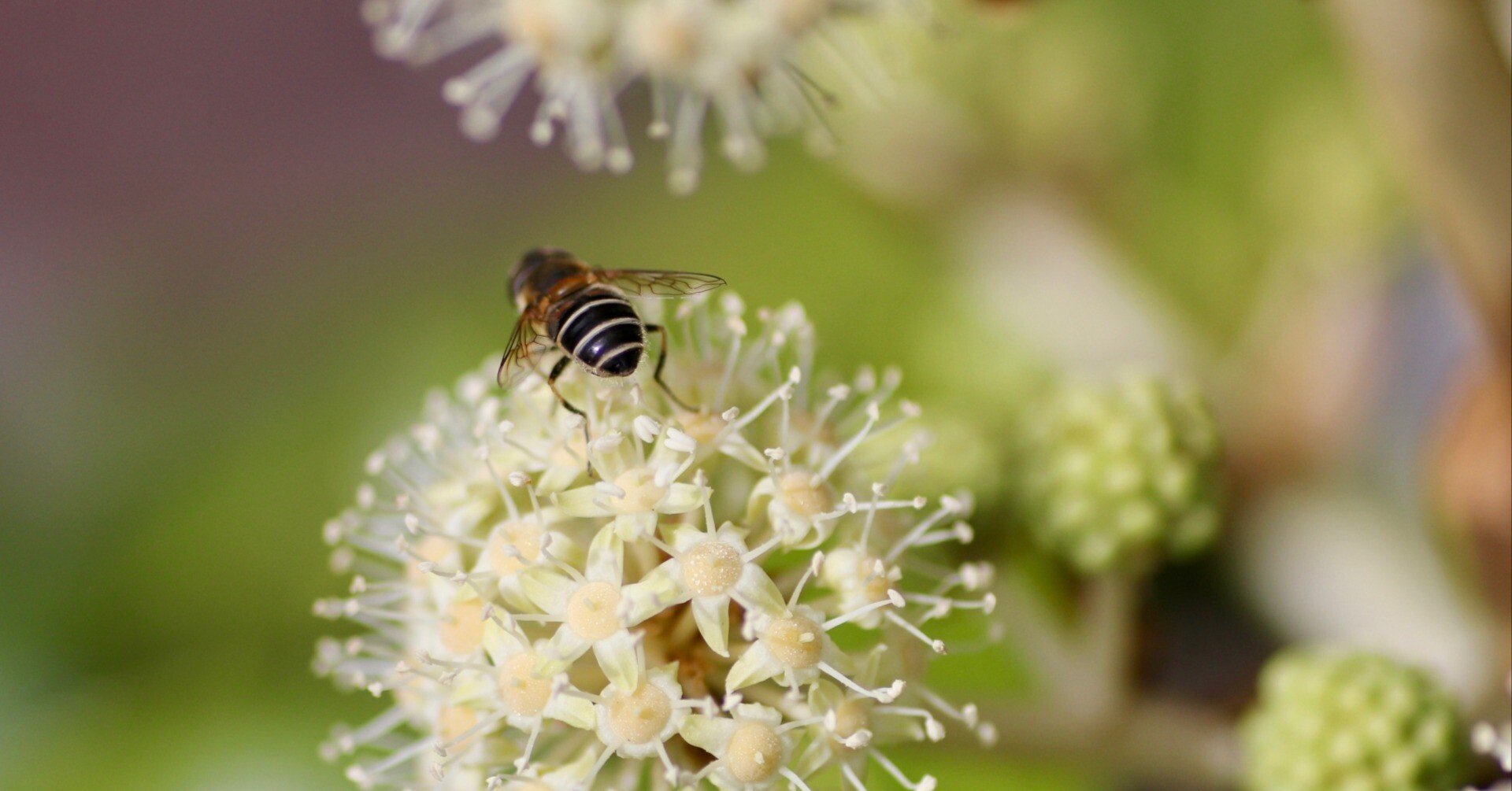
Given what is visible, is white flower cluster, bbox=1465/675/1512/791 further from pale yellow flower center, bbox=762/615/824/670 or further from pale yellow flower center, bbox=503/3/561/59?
pale yellow flower center, bbox=503/3/561/59

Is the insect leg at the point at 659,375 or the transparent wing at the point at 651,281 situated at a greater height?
the transparent wing at the point at 651,281

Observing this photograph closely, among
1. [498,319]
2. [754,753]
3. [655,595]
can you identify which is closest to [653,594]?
[655,595]

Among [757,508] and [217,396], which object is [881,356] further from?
[217,396]

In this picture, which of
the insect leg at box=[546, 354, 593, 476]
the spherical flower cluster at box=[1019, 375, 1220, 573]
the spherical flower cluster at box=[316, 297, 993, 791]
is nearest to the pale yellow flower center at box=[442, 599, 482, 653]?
the spherical flower cluster at box=[316, 297, 993, 791]

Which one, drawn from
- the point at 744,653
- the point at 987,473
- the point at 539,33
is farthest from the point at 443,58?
the point at 744,653

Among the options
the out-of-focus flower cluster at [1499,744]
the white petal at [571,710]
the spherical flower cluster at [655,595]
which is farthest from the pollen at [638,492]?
the out-of-focus flower cluster at [1499,744]

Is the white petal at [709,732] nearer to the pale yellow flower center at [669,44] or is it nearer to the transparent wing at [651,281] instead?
the transparent wing at [651,281]
